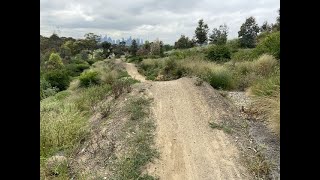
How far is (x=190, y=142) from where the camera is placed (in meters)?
6.32

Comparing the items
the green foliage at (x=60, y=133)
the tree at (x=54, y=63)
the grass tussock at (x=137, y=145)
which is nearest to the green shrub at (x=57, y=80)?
the tree at (x=54, y=63)

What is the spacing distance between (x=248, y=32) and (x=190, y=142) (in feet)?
68.7

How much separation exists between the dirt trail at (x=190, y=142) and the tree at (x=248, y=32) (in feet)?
56.4

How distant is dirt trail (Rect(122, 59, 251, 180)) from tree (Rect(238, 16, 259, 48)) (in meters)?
17.2

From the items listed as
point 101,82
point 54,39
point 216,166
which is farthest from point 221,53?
point 54,39

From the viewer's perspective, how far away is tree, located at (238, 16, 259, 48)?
25422 mm

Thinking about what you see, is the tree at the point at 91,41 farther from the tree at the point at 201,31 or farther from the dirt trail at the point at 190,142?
the dirt trail at the point at 190,142

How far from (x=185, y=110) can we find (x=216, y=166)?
9.42ft

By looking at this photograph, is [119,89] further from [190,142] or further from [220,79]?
[190,142]

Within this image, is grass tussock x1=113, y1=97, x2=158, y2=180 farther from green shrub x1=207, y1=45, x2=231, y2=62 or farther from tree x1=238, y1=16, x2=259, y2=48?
tree x1=238, y1=16, x2=259, y2=48

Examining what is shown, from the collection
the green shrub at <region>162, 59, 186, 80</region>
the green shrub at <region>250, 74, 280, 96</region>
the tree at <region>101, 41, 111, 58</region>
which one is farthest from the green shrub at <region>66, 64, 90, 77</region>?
the green shrub at <region>250, 74, 280, 96</region>
